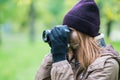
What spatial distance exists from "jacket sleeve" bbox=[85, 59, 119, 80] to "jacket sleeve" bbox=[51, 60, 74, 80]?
13cm

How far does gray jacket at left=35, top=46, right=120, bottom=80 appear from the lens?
3584mm

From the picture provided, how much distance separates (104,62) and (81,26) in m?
0.32

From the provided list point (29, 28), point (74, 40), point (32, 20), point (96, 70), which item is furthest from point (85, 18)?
point (29, 28)

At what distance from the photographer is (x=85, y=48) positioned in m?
3.68

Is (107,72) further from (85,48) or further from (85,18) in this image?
(85,18)

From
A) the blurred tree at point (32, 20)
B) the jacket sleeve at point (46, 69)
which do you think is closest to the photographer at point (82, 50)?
the jacket sleeve at point (46, 69)

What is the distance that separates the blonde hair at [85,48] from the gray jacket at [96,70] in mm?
41

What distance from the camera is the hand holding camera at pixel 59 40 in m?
3.64

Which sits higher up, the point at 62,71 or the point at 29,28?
the point at 62,71

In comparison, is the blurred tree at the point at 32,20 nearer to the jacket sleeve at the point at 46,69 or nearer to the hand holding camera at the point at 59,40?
the jacket sleeve at the point at 46,69

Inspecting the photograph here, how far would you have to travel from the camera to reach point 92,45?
367 centimetres

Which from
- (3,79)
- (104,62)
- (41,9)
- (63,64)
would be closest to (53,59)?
(63,64)

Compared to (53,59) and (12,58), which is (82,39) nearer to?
(53,59)

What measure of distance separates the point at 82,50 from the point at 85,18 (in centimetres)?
24
